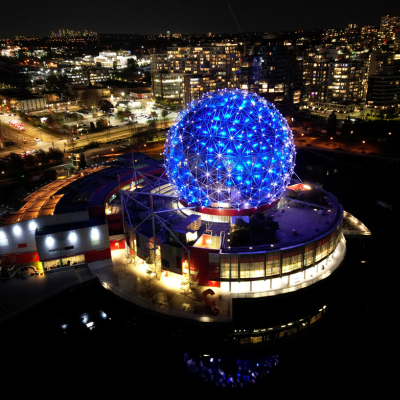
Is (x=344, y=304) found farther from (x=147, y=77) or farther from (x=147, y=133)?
(x=147, y=77)

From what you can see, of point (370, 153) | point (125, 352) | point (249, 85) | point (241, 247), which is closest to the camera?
point (125, 352)

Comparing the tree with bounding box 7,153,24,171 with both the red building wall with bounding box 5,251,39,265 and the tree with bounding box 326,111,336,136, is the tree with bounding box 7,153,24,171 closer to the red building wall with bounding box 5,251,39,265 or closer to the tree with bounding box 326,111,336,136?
the red building wall with bounding box 5,251,39,265

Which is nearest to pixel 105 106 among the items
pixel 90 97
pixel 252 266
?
pixel 90 97

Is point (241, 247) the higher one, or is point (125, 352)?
point (241, 247)

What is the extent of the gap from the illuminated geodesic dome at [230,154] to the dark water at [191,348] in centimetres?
1070

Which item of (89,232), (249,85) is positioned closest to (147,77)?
(249,85)

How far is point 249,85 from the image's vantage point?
98875 mm

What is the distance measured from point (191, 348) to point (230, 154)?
15.1 metres

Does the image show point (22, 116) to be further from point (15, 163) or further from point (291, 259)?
point (291, 259)

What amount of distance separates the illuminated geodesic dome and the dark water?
10699 millimetres

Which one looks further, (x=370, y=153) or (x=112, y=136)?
(x=112, y=136)

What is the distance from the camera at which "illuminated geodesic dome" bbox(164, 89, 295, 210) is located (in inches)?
1204

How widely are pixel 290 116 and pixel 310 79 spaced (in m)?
27.2

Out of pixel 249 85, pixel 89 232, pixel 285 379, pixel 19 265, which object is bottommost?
pixel 285 379
